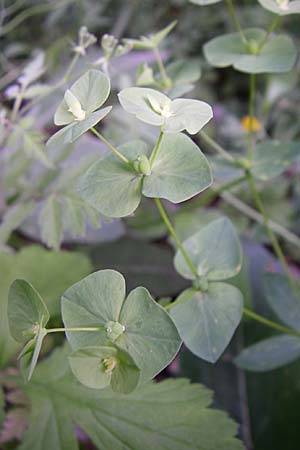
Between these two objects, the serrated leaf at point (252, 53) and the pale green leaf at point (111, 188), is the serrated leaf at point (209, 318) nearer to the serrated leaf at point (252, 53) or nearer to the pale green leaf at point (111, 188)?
the pale green leaf at point (111, 188)

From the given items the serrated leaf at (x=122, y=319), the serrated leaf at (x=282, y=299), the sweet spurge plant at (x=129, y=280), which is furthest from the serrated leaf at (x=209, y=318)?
the serrated leaf at (x=282, y=299)

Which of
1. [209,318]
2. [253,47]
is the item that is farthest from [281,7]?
[209,318]

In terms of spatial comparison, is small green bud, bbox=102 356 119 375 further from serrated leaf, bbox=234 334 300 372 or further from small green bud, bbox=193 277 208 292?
serrated leaf, bbox=234 334 300 372

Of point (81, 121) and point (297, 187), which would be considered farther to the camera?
point (297, 187)

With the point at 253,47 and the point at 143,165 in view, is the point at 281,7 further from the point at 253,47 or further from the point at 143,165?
the point at 143,165

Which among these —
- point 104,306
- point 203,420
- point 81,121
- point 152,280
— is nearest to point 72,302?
point 104,306

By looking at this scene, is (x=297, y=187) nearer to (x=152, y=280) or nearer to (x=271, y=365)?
(x=152, y=280)
